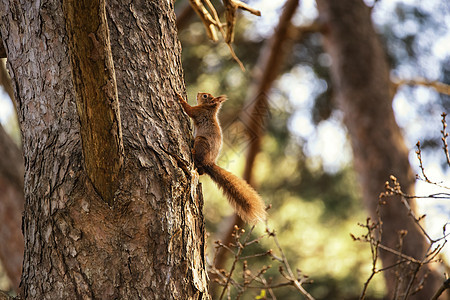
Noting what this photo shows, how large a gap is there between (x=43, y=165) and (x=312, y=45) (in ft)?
20.5

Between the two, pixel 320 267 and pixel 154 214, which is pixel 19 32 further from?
pixel 320 267

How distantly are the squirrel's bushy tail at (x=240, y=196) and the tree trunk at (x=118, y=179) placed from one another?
17.8 inches

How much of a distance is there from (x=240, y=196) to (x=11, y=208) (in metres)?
3.22

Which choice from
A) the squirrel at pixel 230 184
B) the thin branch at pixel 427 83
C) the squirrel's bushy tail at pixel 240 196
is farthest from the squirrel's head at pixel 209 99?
the thin branch at pixel 427 83

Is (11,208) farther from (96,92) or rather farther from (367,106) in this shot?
(367,106)

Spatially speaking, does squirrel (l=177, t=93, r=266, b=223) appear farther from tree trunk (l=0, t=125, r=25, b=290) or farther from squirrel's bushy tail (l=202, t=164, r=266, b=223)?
tree trunk (l=0, t=125, r=25, b=290)

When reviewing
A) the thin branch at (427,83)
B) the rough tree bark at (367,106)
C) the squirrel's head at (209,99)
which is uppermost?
the thin branch at (427,83)

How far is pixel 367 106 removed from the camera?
5.65 meters

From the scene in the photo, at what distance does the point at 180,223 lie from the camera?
1880 mm

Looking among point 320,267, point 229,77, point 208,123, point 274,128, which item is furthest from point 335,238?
point 208,123

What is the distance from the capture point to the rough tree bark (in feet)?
17.0

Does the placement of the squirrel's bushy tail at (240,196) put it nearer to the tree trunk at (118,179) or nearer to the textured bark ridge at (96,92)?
the tree trunk at (118,179)

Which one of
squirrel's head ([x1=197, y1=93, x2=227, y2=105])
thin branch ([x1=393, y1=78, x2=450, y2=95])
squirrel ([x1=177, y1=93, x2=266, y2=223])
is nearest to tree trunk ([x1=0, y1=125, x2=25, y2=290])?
squirrel's head ([x1=197, y1=93, x2=227, y2=105])

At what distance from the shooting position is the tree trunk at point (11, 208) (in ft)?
15.2
